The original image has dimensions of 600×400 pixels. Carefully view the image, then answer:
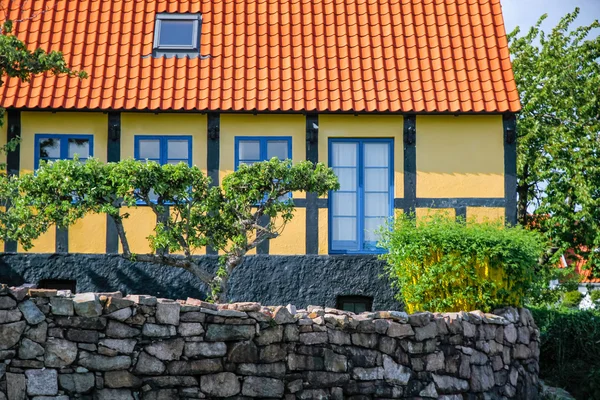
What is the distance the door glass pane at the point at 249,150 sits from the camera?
13469mm

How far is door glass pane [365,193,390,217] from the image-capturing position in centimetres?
1353

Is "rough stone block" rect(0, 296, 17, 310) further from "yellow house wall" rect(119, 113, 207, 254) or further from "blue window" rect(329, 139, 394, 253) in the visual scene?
"blue window" rect(329, 139, 394, 253)

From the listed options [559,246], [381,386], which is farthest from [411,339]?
[559,246]

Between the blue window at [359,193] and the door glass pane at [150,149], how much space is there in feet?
8.37

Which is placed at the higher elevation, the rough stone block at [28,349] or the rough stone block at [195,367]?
the rough stone block at [28,349]

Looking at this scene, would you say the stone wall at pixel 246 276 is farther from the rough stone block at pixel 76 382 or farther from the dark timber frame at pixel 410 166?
the rough stone block at pixel 76 382

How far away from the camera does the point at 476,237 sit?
11195 millimetres

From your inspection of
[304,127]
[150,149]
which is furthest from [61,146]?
[304,127]

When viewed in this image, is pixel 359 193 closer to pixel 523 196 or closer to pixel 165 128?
pixel 165 128

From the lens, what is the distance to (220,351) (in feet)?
28.9

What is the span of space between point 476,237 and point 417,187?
243 centimetres

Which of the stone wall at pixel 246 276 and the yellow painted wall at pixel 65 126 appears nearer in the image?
the stone wall at pixel 246 276

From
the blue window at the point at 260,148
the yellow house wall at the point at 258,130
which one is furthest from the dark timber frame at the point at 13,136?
the blue window at the point at 260,148

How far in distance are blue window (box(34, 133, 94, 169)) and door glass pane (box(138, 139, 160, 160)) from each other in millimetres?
730
